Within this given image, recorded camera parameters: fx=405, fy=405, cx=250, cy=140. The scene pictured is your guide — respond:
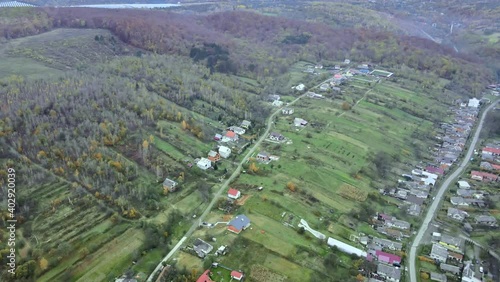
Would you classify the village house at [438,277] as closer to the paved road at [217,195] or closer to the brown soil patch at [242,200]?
the brown soil patch at [242,200]

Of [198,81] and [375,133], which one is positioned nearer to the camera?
[375,133]

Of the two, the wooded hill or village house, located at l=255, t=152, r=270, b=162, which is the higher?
the wooded hill

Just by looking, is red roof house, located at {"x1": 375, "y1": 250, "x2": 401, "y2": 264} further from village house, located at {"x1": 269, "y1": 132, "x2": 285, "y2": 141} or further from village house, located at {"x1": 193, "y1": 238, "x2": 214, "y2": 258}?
village house, located at {"x1": 269, "y1": 132, "x2": 285, "y2": 141}

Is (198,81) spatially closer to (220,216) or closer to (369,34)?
(220,216)

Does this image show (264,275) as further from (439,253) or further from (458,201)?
(458,201)

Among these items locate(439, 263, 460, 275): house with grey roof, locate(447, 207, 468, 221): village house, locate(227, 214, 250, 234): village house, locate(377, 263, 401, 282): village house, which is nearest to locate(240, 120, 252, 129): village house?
locate(227, 214, 250, 234): village house

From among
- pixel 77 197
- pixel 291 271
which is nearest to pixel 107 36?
pixel 77 197

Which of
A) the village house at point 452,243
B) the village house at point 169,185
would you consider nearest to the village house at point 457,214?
the village house at point 452,243
